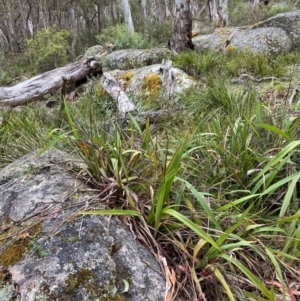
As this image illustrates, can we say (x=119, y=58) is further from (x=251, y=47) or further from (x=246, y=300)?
(x=246, y=300)

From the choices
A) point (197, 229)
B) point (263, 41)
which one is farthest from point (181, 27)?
point (197, 229)

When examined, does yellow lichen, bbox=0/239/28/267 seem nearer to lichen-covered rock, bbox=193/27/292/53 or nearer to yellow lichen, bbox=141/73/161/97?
yellow lichen, bbox=141/73/161/97

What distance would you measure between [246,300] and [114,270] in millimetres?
662

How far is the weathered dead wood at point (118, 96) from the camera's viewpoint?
473 cm

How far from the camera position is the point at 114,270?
5.14ft

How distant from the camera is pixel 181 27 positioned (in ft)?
29.4

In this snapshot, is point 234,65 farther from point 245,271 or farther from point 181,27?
point 245,271

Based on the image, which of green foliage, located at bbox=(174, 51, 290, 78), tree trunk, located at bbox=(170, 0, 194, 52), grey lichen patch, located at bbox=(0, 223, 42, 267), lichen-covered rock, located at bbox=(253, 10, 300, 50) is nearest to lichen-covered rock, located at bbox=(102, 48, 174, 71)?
tree trunk, located at bbox=(170, 0, 194, 52)

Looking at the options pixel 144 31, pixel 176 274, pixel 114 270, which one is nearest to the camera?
pixel 114 270

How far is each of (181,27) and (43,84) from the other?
4.29 meters

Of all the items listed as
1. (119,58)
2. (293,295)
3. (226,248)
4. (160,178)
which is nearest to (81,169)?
(160,178)

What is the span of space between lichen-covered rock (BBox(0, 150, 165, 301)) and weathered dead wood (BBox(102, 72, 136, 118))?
2.67 meters

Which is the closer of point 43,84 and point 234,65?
point 234,65

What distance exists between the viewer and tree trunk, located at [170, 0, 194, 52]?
8645mm
